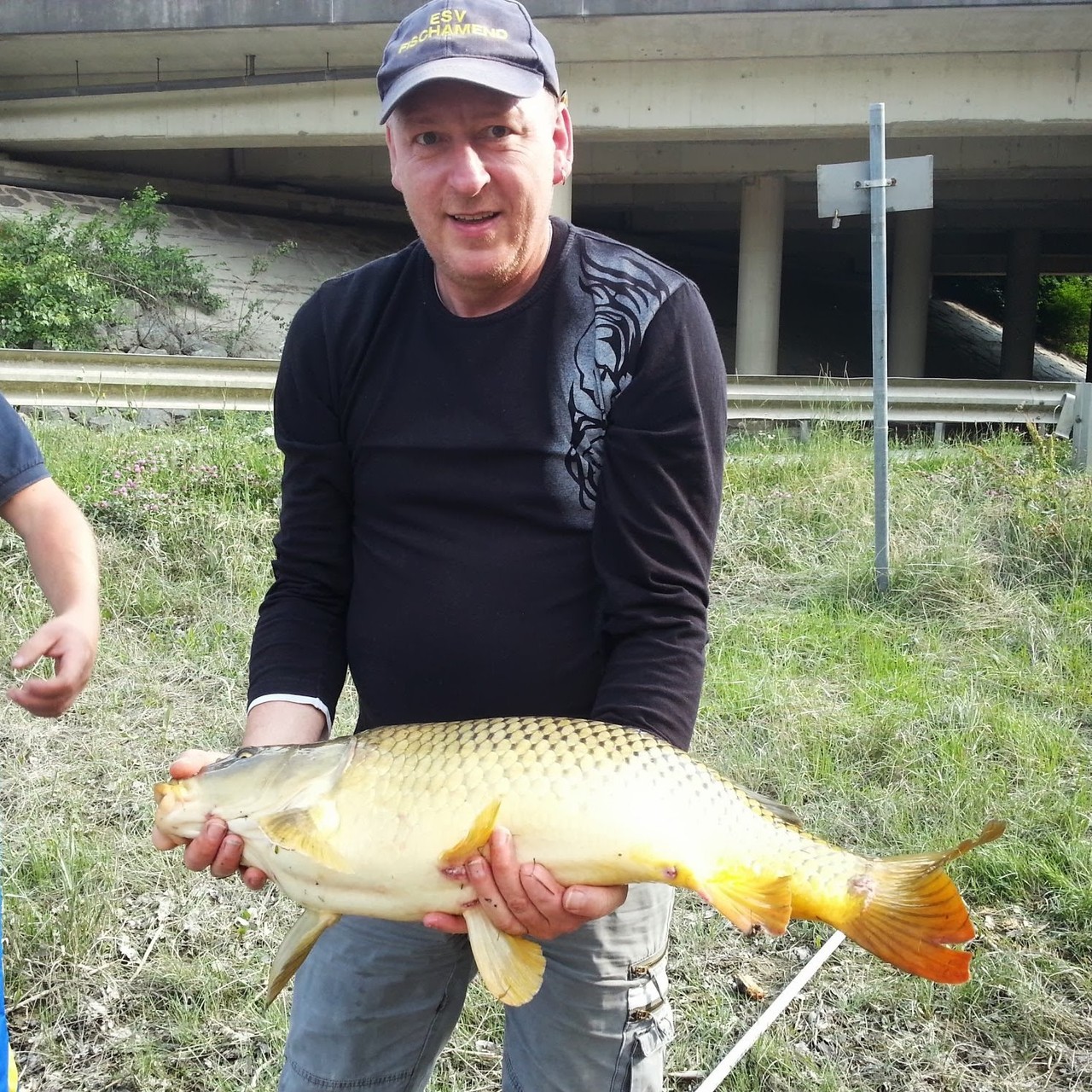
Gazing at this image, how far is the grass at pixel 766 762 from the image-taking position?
2986mm

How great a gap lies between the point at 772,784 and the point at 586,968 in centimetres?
245

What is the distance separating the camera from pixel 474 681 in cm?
211

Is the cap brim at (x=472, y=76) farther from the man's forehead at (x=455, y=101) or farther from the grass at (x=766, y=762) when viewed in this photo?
the grass at (x=766, y=762)

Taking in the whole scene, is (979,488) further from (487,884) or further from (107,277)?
(107,277)

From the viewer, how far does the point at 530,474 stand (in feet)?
6.71

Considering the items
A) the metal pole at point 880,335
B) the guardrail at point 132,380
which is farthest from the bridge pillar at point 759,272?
the metal pole at point 880,335

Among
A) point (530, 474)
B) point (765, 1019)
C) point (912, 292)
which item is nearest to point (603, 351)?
point (530, 474)

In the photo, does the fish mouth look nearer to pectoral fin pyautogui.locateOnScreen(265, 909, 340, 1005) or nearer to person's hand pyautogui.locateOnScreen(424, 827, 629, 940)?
pectoral fin pyautogui.locateOnScreen(265, 909, 340, 1005)

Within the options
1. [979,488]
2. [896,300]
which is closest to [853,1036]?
[979,488]

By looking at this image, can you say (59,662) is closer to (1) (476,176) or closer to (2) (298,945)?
(2) (298,945)

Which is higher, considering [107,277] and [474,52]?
[107,277]

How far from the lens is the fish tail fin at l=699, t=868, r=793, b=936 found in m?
1.80

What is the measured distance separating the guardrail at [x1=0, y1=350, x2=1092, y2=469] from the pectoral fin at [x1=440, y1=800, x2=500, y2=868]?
6737mm

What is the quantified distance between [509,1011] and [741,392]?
9071 millimetres
